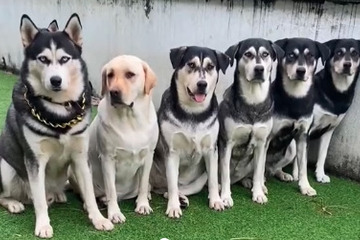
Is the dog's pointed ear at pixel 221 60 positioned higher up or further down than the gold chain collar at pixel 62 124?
higher up

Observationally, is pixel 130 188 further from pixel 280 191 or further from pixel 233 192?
pixel 280 191

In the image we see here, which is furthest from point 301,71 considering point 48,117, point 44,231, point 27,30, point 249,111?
point 44,231

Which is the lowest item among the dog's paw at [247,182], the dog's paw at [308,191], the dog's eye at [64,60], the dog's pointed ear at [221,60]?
the dog's paw at [247,182]

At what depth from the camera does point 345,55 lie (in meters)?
4.50

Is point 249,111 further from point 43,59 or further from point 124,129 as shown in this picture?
point 43,59

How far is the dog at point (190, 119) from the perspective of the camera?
397cm

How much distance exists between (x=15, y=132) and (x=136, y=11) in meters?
3.60

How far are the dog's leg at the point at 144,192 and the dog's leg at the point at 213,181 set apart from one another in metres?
0.54

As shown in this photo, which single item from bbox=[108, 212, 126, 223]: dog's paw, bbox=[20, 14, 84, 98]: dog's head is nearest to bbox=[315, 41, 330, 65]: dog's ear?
bbox=[20, 14, 84, 98]: dog's head

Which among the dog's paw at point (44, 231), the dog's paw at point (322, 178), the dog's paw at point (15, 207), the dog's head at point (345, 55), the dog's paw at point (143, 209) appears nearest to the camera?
the dog's paw at point (44, 231)

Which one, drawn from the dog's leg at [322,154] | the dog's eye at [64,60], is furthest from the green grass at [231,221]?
the dog's eye at [64,60]

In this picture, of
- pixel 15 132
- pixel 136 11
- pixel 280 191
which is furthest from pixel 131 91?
pixel 136 11

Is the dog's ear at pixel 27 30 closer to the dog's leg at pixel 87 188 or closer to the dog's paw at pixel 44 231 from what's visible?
the dog's leg at pixel 87 188

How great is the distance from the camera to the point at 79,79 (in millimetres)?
3588
